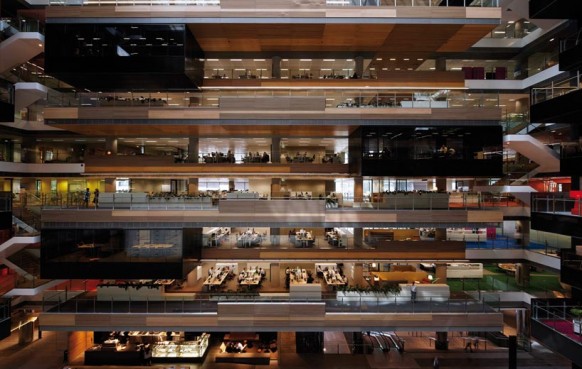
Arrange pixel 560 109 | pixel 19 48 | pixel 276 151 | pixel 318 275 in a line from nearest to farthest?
pixel 560 109 → pixel 19 48 → pixel 318 275 → pixel 276 151

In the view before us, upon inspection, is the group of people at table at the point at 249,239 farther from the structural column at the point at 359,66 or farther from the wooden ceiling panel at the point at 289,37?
the structural column at the point at 359,66

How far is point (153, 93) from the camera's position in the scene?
17266 mm

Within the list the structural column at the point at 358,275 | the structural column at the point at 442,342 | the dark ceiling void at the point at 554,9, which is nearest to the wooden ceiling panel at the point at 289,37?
the dark ceiling void at the point at 554,9

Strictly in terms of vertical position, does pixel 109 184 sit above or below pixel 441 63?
below

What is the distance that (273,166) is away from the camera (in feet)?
61.8

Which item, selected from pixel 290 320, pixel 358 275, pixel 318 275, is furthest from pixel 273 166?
pixel 290 320

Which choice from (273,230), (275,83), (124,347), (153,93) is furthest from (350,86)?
(124,347)

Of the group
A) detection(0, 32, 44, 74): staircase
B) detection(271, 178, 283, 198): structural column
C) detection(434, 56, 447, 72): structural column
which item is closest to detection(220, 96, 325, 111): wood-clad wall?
detection(271, 178, 283, 198): structural column

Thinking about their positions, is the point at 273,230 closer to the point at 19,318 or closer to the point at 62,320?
the point at 62,320

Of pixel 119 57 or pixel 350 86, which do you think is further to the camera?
pixel 350 86

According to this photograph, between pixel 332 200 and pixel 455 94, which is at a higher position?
pixel 455 94

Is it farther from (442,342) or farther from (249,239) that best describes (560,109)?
(249,239)

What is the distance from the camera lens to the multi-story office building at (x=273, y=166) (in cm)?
1564

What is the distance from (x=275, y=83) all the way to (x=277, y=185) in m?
5.12
